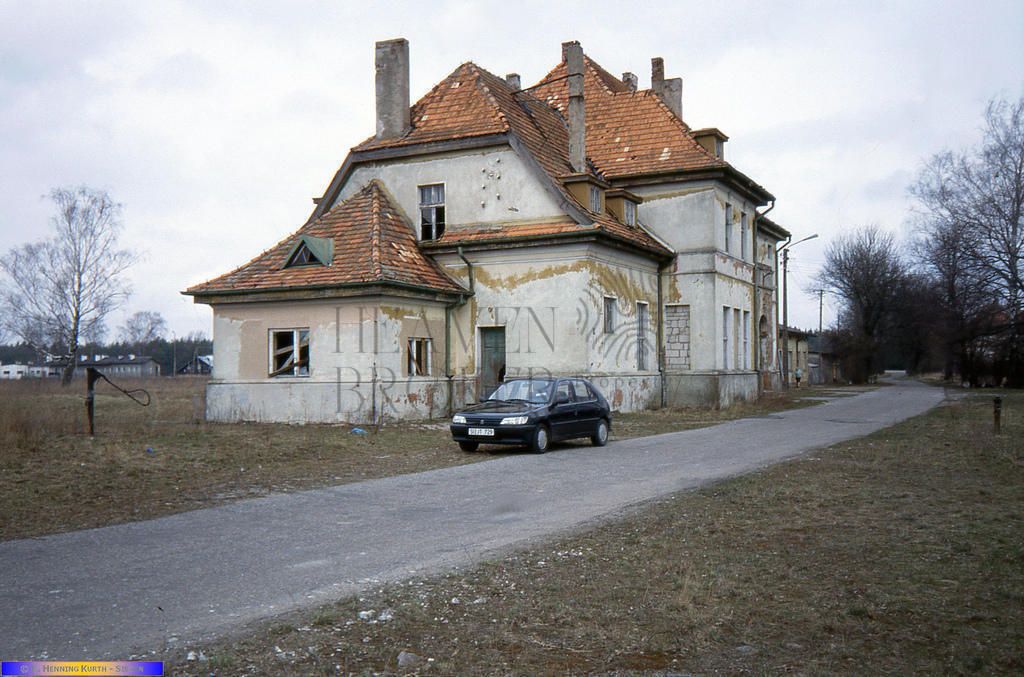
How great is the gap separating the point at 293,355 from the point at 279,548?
16.1 m

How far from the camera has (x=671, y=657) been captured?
17.2ft

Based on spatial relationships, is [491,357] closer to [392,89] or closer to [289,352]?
[289,352]

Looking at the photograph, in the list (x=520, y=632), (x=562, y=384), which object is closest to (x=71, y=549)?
(x=520, y=632)

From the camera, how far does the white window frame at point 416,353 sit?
975 inches

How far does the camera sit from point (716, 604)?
628cm

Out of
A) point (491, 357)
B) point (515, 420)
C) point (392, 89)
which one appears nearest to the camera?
point (515, 420)

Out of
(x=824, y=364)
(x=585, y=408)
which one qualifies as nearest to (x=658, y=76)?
(x=585, y=408)

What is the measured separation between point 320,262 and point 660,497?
50.7 ft

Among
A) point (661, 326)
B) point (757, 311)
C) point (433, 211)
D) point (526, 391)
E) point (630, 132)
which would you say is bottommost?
point (526, 391)

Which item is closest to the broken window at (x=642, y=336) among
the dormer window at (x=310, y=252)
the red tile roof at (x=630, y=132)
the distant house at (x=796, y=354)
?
the red tile roof at (x=630, y=132)

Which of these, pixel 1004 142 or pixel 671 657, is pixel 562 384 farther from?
pixel 1004 142

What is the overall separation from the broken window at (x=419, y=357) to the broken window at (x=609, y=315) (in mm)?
5582

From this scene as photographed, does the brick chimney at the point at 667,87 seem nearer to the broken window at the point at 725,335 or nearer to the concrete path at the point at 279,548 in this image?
the broken window at the point at 725,335

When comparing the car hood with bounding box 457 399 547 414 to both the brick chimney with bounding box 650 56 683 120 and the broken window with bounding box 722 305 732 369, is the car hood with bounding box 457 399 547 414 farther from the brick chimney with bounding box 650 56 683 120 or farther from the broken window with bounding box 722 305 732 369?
the brick chimney with bounding box 650 56 683 120
